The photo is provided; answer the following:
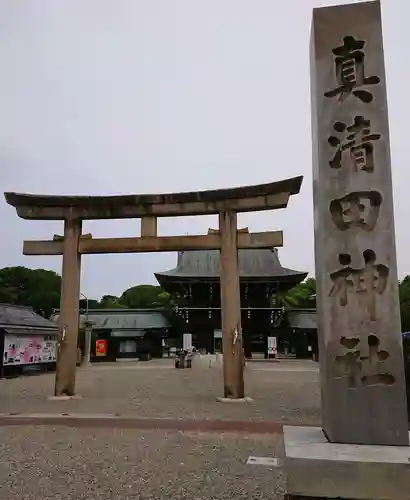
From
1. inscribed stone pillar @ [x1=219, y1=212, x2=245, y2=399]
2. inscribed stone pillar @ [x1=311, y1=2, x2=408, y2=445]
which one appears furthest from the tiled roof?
inscribed stone pillar @ [x1=311, y1=2, x2=408, y2=445]

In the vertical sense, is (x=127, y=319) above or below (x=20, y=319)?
above

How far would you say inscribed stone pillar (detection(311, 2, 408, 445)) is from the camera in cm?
337

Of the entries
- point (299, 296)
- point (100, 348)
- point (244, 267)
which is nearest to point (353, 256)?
point (244, 267)

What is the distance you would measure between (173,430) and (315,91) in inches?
217

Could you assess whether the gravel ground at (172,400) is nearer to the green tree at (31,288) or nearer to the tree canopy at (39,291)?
the tree canopy at (39,291)

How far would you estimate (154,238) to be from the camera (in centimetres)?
1126

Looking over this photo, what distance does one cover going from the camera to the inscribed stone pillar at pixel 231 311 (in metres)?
10.5

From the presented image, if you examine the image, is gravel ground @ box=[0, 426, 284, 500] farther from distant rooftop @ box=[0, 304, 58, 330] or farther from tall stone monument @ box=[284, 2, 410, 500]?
distant rooftop @ box=[0, 304, 58, 330]

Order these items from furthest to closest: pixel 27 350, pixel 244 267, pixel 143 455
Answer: pixel 244 267
pixel 27 350
pixel 143 455

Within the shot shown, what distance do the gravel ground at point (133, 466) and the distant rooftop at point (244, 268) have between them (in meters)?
22.9

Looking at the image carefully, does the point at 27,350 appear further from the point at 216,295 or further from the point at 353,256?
the point at 353,256

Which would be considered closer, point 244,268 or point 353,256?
point 353,256

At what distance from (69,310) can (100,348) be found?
20.8 metres

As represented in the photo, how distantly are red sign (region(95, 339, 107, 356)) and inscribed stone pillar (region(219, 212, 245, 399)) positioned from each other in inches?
855
